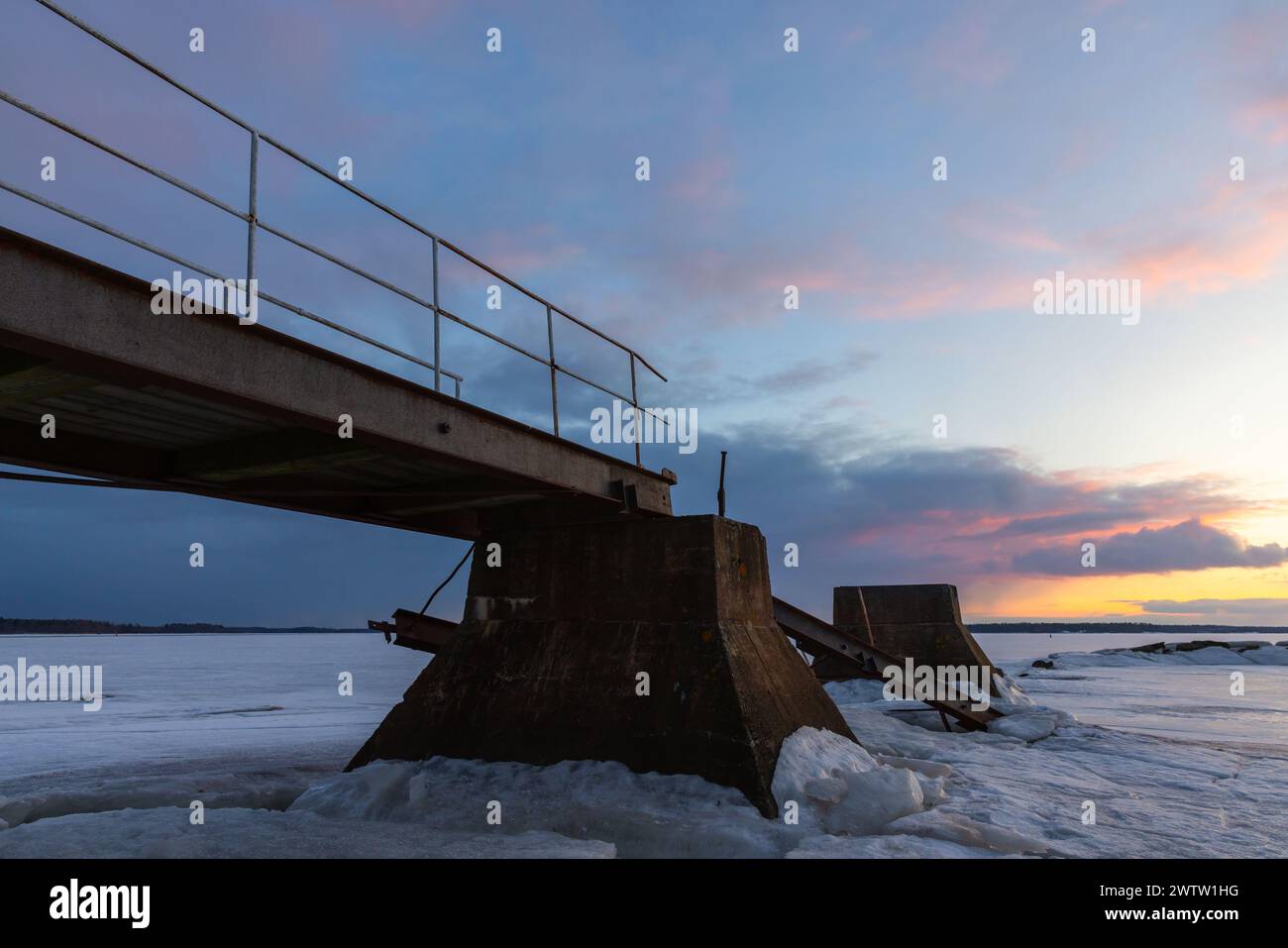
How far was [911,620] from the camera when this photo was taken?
77.5ft

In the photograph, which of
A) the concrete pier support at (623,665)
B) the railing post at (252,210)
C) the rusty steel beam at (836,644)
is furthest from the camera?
the rusty steel beam at (836,644)

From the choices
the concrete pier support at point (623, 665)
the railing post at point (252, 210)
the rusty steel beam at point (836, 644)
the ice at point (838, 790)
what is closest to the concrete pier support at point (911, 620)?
the rusty steel beam at point (836, 644)

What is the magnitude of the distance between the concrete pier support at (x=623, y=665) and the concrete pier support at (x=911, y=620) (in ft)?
43.7

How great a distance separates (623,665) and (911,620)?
1641 cm

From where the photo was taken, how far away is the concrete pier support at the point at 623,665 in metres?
8.75

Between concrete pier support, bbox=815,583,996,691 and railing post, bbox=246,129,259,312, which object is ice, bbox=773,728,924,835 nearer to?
railing post, bbox=246,129,259,312

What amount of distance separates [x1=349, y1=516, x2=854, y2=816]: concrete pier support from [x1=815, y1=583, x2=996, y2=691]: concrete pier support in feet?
43.7

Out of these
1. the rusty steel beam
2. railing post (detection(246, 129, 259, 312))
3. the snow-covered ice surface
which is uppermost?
railing post (detection(246, 129, 259, 312))

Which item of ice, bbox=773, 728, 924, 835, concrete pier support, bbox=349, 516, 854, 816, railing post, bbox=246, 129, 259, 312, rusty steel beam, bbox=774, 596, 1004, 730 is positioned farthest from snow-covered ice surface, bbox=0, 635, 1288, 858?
railing post, bbox=246, 129, 259, 312

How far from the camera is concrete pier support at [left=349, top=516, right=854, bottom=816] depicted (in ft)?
28.7

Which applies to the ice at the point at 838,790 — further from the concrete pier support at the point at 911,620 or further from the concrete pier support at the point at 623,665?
the concrete pier support at the point at 911,620
